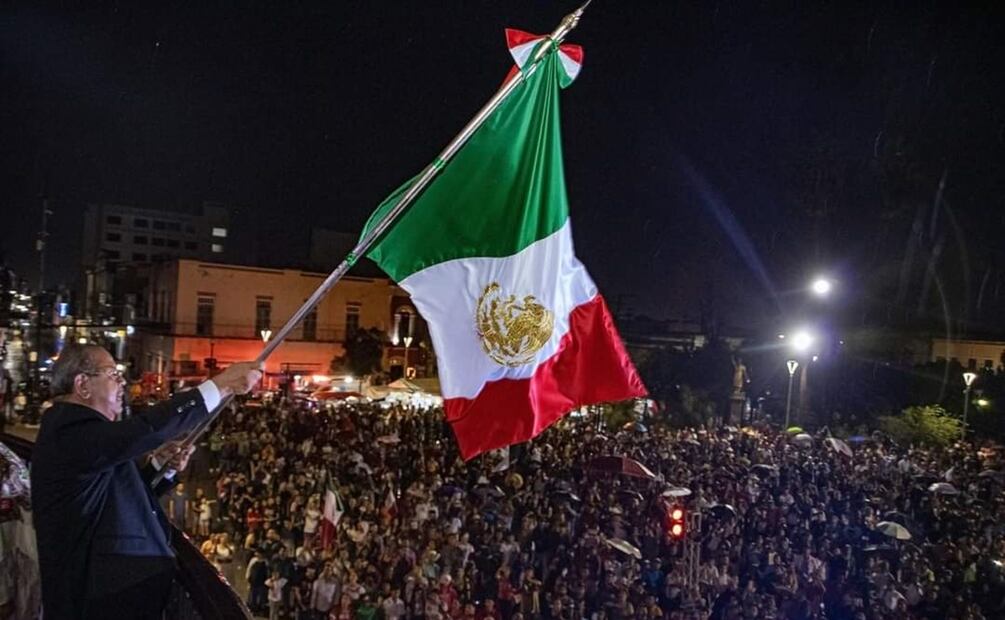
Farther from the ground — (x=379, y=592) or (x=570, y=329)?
(x=570, y=329)

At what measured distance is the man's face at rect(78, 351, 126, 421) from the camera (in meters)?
2.51

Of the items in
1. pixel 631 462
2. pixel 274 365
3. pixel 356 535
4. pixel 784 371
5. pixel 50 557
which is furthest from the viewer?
pixel 274 365

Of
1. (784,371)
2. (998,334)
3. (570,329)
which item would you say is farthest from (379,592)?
(998,334)

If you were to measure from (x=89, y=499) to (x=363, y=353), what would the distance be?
127ft

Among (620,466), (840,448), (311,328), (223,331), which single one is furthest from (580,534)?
(311,328)

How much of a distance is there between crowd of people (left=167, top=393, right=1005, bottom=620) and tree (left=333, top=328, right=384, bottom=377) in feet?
74.0

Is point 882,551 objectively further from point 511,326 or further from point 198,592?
point 198,592

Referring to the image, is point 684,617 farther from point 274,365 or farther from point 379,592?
point 274,365

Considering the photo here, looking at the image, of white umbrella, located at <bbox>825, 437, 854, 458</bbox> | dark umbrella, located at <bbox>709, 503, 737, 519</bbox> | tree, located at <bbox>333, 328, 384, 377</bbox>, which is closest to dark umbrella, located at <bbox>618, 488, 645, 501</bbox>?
dark umbrella, located at <bbox>709, 503, 737, 519</bbox>

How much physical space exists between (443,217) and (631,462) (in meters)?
10.7

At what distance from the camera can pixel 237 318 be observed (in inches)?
1535

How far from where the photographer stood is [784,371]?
1267 inches

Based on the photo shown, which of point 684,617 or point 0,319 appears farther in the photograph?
point 0,319

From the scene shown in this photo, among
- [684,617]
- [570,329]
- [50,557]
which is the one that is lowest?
[684,617]
